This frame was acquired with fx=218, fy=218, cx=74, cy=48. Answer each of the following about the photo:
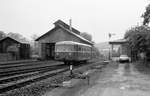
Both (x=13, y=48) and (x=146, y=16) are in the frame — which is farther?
(x=13, y=48)

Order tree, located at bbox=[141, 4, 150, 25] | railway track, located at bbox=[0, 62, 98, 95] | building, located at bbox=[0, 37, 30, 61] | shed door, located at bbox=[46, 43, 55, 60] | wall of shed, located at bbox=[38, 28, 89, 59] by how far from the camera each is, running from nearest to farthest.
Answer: railway track, located at bbox=[0, 62, 98, 95], tree, located at bbox=[141, 4, 150, 25], building, located at bbox=[0, 37, 30, 61], wall of shed, located at bbox=[38, 28, 89, 59], shed door, located at bbox=[46, 43, 55, 60]

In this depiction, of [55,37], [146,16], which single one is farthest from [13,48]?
[146,16]

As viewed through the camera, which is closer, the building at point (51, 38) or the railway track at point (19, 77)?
the railway track at point (19, 77)

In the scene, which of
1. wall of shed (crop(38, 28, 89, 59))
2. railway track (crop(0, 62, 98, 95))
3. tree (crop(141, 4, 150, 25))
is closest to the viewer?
railway track (crop(0, 62, 98, 95))

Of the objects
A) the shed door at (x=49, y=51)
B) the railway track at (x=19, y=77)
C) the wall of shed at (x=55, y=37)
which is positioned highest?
the wall of shed at (x=55, y=37)

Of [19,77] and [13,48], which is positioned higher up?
[13,48]

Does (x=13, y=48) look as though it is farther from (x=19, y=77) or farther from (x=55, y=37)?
(x=19, y=77)

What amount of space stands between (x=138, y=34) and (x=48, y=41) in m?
25.4

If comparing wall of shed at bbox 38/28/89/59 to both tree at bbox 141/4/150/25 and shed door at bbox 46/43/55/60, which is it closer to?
shed door at bbox 46/43/55/60

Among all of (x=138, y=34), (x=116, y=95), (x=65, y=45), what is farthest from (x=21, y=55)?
(x=116, y=95)

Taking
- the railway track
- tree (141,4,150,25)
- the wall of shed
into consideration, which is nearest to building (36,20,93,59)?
the wall of shed

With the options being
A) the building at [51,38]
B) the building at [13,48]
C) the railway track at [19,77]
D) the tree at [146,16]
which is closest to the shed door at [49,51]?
the building at [51,38]

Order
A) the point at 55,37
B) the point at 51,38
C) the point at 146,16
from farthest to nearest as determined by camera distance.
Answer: the point at 51,38 → the point at 55,37 → the point at 146,16

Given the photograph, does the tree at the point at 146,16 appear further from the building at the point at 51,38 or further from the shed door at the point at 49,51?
the shed door at the point at 49,51
